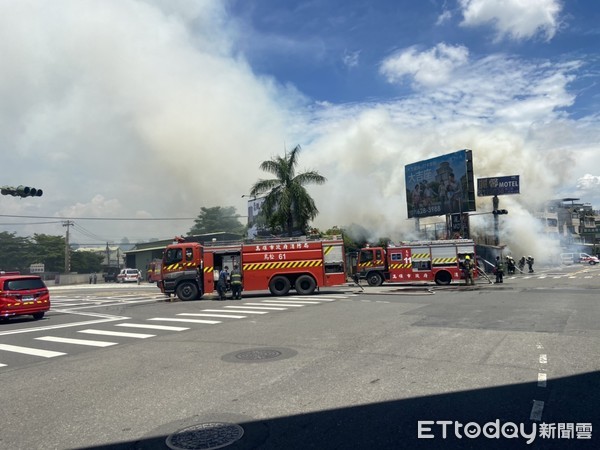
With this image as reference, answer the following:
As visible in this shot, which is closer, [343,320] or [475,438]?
[475,438]

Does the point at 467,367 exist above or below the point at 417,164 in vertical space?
below

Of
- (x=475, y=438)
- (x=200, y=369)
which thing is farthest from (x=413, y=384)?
(x=200, y=369)

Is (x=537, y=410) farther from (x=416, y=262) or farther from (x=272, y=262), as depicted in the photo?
(x=416, y=262)

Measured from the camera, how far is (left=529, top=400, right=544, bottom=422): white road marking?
14.5 feet

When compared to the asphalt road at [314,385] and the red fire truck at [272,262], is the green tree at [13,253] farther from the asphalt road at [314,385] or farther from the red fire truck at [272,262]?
the asphalt road at [314,385]

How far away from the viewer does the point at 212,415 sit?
4.80m

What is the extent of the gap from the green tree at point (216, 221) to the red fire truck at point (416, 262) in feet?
169

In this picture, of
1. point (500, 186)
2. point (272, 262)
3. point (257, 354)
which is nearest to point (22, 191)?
point (272, 262)

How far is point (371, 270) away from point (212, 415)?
2271 centimetres

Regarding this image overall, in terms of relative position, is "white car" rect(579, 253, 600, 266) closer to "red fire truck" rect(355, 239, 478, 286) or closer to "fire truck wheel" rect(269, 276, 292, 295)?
"red fire truck" rect(355, 239, 478, 286)

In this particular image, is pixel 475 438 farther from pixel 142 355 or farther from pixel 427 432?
pixel 142 355

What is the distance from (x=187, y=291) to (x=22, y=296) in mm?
6933

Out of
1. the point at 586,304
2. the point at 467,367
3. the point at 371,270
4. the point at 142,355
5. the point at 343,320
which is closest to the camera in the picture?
the point at 467,367

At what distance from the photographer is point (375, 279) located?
26922 millimetres
